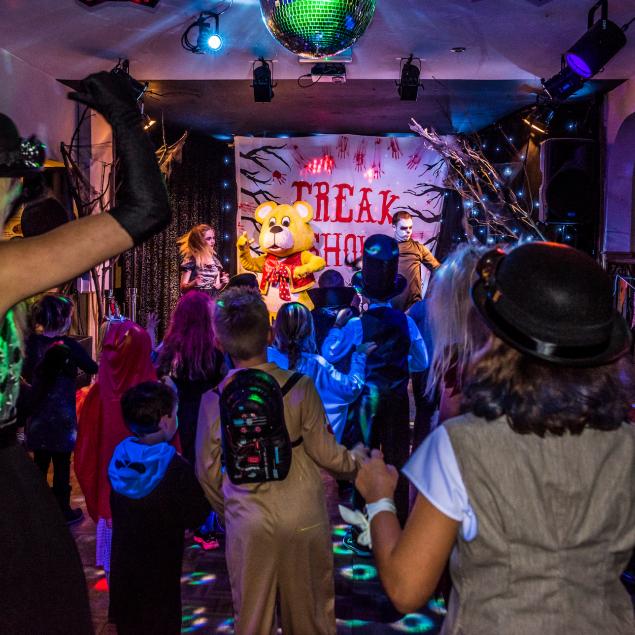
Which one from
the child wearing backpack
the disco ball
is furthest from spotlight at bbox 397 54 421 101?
the child wearing backpack

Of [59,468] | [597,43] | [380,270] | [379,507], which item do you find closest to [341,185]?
[597,43]

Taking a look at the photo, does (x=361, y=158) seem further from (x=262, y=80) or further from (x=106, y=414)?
(x=106, y=414)

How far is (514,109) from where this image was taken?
295 inches

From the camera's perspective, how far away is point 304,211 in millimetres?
7809

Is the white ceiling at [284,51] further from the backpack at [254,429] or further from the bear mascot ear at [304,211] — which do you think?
the backpack at [254,429]

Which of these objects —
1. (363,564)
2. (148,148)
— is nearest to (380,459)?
(148,148)

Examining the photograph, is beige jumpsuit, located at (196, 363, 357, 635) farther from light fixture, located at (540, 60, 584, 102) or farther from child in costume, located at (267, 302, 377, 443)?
light fixture, located at (540, 60, 584, 102)

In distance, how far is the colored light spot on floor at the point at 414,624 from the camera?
2.87 meters

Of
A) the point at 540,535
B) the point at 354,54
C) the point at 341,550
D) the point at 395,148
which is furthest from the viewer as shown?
the point at 395,148

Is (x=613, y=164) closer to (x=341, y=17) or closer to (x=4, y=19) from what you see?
(x=341, y=17)

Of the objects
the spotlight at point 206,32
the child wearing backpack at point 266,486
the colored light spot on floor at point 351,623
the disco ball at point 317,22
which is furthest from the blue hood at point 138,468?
the spotlight at point 206,32

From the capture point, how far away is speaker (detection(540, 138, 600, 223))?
6008 millimetres

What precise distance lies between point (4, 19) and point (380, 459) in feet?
16.8

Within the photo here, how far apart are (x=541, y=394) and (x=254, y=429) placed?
116 centimetres
